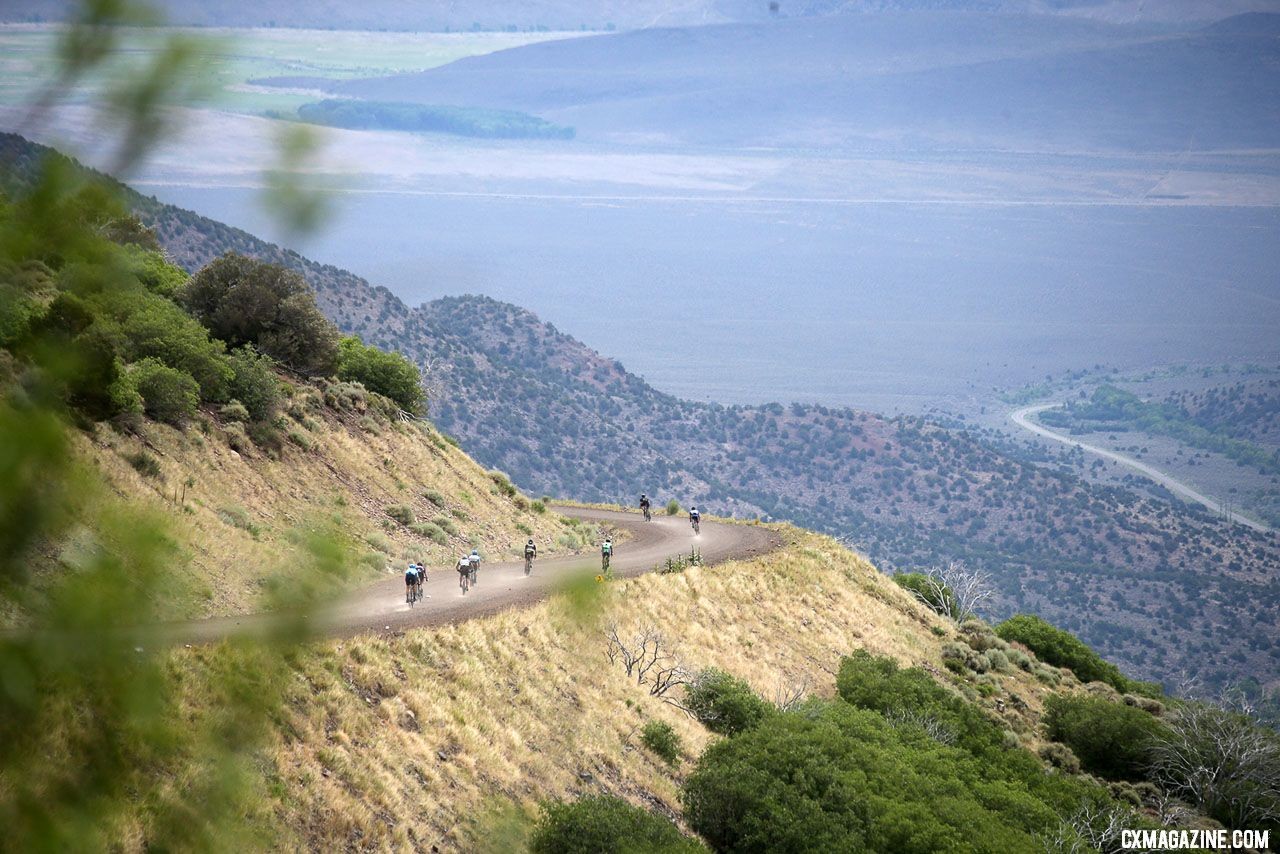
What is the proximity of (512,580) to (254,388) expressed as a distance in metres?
8.35

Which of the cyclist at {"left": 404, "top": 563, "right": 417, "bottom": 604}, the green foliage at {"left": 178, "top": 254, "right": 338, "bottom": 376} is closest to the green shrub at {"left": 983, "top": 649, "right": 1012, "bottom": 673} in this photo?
the cyclist at {"left": 404, "top": 563, "right": 417, "bottom": 604}

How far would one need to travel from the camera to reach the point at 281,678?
3.89 meters

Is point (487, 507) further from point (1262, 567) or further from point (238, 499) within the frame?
point (1262, 567)

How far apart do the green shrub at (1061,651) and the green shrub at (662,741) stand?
30.0m

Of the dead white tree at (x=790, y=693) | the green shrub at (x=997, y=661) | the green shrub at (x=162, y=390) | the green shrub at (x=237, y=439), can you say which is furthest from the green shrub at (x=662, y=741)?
the green shrub at (x=997, y=661)

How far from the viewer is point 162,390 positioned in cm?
2670

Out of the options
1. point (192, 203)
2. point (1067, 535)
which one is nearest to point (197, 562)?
point (192, 203)

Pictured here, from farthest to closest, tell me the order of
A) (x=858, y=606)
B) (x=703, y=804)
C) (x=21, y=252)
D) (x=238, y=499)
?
(x=858, y=606) → (x=238, y=499) → (x=703, y=804) → (x=21, y=252)

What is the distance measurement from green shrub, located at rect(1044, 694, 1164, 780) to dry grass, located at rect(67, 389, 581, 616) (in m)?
16.6

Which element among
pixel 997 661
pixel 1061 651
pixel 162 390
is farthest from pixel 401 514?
pixel 1061 651

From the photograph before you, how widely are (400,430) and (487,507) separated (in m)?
3.73

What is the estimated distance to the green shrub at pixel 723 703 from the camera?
86.1 feet

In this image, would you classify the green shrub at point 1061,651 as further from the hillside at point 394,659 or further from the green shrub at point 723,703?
the green shrub at point 723,703

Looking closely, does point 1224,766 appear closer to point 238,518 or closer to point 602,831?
point 602,831
